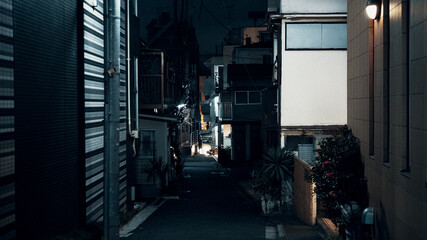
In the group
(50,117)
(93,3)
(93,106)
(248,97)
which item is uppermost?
(93,3)

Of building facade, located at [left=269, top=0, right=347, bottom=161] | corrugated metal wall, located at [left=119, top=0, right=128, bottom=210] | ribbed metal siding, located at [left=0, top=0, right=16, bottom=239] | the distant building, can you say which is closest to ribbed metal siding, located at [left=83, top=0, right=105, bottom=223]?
corrugated metal wall, located at [left=119, top=0, right=128, bottom=210]

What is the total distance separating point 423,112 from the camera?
6.81 meters

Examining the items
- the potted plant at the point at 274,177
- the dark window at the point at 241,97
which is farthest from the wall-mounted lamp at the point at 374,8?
the dark window at the point at 241,97

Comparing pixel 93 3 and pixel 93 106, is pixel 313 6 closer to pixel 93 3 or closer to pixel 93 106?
Answer: pixel 93 3

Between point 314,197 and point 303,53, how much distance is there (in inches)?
368

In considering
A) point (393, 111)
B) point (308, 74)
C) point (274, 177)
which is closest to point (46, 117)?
point (393, 111)

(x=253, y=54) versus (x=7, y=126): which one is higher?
(x=253, y=54)

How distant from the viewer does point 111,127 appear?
25.2 feet

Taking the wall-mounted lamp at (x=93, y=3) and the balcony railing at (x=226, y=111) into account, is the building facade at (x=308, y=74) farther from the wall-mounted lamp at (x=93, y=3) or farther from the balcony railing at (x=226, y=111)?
the balcony railing at (x=226, y=111)

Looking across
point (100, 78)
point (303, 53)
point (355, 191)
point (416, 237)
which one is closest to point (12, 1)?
point (100, 78)

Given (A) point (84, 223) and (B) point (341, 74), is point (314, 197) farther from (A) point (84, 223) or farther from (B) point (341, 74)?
(B) point (341, 74)

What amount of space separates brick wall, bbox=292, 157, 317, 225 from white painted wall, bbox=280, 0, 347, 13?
7.83 metres

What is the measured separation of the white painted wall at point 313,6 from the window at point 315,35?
2.13 feet

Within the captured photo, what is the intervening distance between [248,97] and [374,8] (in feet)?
100
